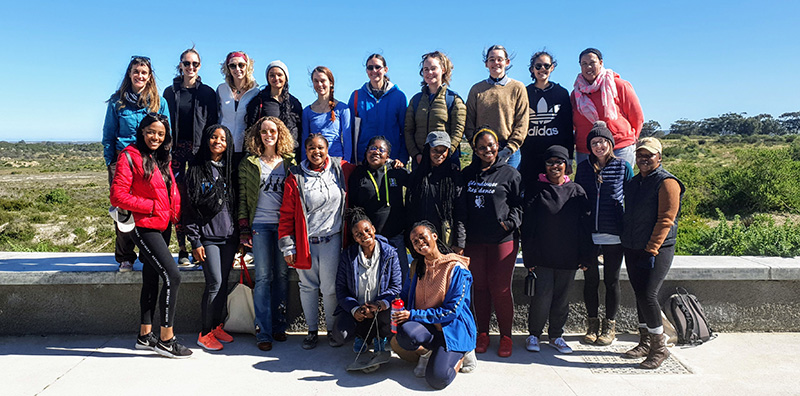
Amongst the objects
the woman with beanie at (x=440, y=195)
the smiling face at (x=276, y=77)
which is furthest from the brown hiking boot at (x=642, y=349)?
the smiling face at (x=276, y=77)

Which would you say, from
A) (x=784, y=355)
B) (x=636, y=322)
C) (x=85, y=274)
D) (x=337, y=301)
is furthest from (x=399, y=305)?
(x=784, y=355)

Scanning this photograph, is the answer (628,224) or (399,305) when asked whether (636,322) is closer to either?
(628,224)

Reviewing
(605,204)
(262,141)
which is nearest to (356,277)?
(262,141)

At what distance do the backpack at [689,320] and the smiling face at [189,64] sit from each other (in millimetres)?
4852

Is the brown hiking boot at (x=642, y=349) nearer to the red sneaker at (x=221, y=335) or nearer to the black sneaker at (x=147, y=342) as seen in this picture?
the red sneaker at (x=221, y=335)

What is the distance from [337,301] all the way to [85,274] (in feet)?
7.66

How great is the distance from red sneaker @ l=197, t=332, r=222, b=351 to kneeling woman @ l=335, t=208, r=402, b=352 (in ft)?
3.69

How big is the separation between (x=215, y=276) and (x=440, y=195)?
1.99 metres

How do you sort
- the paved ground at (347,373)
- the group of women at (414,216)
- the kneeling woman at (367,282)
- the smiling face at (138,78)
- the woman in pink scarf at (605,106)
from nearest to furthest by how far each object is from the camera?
1. the paved ground at (347,373)
2. the group of women at (414,216)
3. the kneeling woman at (367,282)
4. the smiling face at (138,78)
5. the woman in pink scarf at (605,106)

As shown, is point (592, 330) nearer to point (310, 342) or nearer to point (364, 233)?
point (364, 233)

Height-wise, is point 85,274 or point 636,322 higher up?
point 85,274

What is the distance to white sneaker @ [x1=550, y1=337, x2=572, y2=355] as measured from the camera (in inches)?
174

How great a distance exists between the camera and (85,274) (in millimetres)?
4738

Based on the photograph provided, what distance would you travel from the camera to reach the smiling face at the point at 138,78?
4.59 metres
